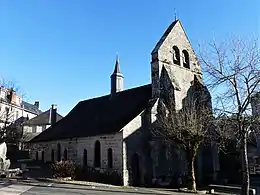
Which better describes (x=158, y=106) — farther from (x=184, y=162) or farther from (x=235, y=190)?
(x=235, y=190)

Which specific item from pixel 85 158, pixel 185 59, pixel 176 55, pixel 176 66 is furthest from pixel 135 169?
pixel 185 59

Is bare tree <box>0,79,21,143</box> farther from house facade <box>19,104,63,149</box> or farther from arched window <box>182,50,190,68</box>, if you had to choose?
arched window <box>182,50,190,68</box>

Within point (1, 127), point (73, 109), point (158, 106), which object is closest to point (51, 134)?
point (73, 109)

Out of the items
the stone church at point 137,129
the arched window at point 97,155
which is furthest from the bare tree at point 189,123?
the arched window at point 97,155

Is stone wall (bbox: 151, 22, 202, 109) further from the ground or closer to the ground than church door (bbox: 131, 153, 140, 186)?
further from the ground

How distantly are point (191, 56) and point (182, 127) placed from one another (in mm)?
13451

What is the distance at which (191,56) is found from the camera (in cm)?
3438

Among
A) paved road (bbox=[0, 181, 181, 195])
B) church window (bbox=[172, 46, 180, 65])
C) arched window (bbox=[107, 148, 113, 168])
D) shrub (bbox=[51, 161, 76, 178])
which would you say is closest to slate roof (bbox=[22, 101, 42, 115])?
arched window (bbox=[107, 148, 113, 168])

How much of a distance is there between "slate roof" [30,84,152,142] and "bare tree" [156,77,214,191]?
2.66 m

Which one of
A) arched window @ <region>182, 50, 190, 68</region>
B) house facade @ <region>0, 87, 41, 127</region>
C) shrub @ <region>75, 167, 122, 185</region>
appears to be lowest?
shrub @ <region>75, 167, 122, 185</region>

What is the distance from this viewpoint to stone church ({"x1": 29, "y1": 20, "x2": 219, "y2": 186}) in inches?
1094

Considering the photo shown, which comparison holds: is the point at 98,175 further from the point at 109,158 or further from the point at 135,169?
the point at 135,169

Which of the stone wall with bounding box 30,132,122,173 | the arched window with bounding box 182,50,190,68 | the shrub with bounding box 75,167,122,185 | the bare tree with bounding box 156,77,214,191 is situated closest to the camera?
the bare tree with bounding box 156,77,214,191

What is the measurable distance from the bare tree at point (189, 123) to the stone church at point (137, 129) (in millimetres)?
749
